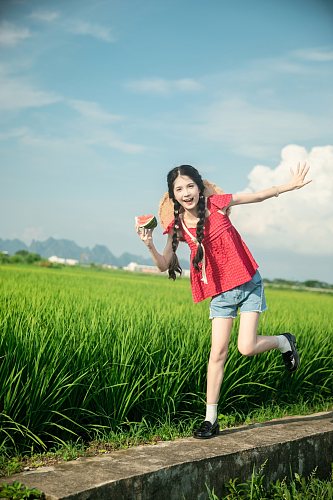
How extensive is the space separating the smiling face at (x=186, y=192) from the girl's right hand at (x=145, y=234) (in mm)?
263

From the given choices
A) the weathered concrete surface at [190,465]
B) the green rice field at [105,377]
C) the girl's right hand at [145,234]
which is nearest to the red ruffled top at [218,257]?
the girl's right hand at [145,234]

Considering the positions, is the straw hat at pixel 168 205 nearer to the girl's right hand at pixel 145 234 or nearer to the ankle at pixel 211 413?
the girl's right hand at pixel 145 234

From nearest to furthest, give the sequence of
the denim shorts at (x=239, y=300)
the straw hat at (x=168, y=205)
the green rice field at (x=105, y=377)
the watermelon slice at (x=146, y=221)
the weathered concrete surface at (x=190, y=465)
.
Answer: the weathered concrete surface at (x=190, y=465) → the green rice field at (x=105, y=377) → the watermelon slice at (x=146, y=221) → the denim shorts at (x=239, y=300) → the straw hat at (x=168, y=205)

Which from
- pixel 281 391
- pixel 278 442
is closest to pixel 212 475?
pixel 278 442

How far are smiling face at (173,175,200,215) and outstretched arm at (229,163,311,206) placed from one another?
243mm

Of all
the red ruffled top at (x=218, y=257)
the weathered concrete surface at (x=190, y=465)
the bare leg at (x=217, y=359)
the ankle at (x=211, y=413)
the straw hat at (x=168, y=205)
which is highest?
the straw hat at (x=168, y=205)

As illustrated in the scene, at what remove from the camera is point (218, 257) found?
13.3ft

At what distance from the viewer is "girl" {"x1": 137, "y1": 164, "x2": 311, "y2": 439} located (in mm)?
3973

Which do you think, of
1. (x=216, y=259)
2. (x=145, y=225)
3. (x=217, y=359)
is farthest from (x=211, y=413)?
(x=145, y=225)

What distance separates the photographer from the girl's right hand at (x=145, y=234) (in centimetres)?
385

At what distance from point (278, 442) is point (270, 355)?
1.61 meters

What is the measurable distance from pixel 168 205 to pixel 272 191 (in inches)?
24.0

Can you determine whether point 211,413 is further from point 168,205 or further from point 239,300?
point 168,205

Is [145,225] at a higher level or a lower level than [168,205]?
lower
